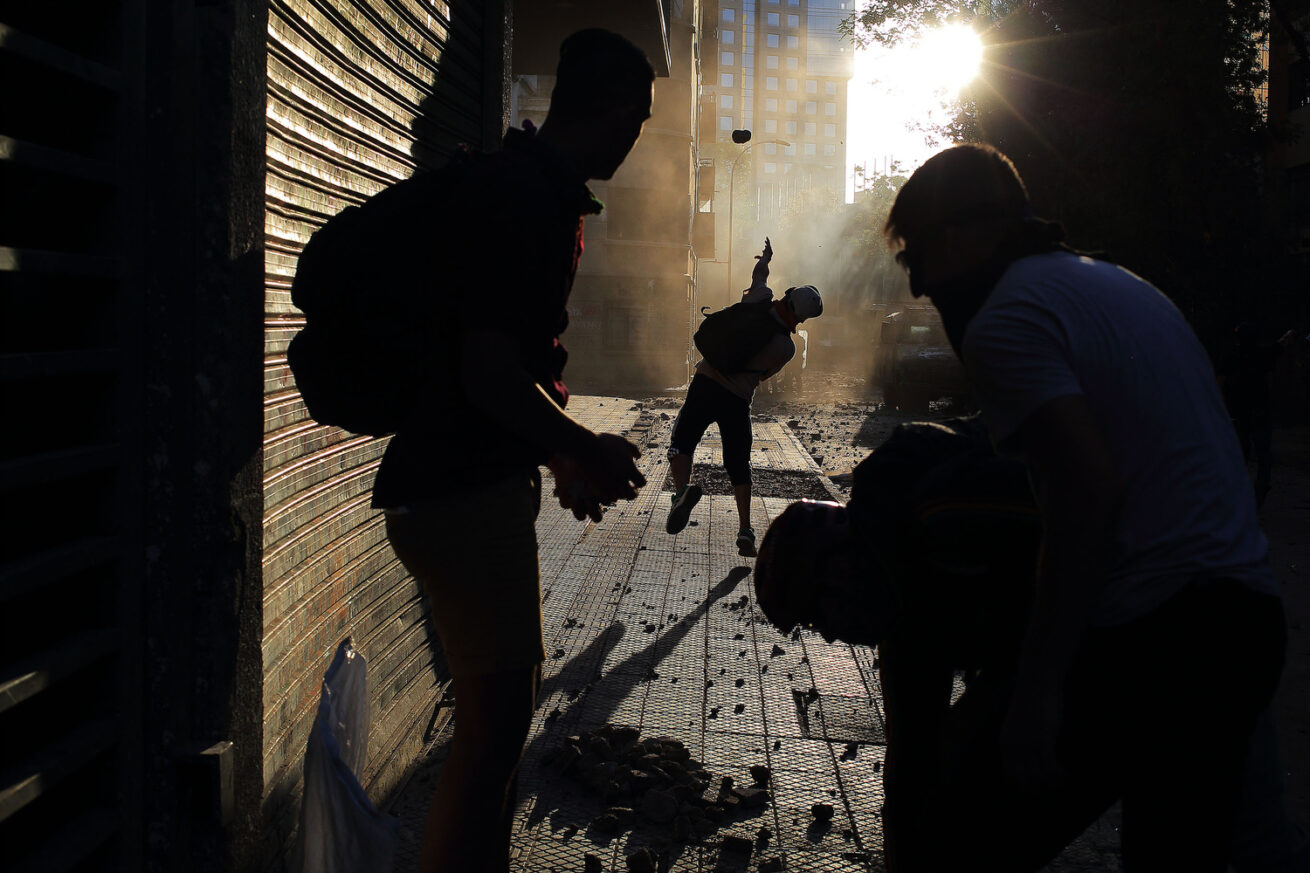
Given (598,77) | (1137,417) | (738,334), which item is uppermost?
(598,77)

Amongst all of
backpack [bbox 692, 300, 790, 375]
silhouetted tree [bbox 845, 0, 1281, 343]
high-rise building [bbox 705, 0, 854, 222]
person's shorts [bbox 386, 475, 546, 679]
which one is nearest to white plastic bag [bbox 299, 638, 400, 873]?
person's shorts [bbox 386, 475, 546, 679]

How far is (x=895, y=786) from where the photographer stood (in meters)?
2.22

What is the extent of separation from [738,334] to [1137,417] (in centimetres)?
543

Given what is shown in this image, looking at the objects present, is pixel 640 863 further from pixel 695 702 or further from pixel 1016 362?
pixel 1016 362

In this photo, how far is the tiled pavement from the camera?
327 cm

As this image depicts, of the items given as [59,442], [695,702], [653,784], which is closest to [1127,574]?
[59,442]

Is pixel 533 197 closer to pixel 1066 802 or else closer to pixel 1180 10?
pixel 1066 802

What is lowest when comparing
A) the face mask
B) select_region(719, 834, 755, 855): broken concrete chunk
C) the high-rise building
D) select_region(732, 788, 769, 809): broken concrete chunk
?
select_region(719, 834, 755, 855): broken concrete chunk

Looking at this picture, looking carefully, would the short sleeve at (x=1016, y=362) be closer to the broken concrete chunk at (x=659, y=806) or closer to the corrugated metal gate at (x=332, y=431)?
the corrugated metal gate at (x=332, y=431)

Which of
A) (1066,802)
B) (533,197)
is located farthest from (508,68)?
Answer: (1066,802)

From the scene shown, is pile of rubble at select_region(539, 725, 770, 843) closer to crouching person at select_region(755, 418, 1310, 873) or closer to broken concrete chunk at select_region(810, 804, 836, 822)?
broken concrete chunk at select_region(810, 804, 836, 822)

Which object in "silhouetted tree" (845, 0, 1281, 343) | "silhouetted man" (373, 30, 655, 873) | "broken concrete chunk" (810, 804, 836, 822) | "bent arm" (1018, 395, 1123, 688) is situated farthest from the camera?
"silhouetted tree" (845, 0, 1281, 343)

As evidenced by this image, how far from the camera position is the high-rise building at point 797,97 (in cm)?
13250

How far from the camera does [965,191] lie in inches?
76.4
